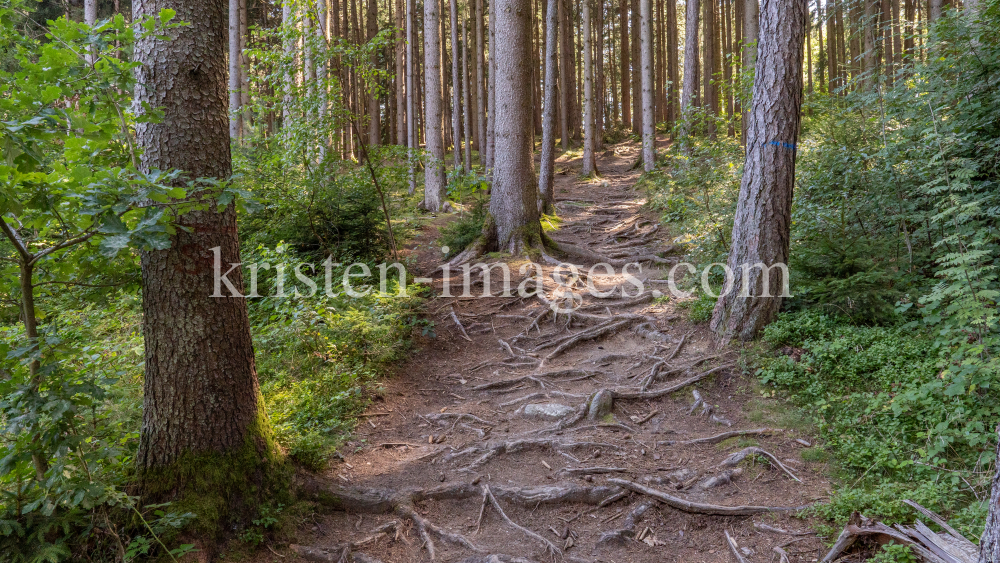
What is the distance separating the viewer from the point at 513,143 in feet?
32.0

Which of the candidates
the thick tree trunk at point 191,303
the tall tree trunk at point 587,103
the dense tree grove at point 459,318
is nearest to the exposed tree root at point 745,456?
the dense tree grove at point 459,318

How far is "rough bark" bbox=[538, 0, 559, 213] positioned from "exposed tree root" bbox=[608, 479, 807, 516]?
9043 millimetres

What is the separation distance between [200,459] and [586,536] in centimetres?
270

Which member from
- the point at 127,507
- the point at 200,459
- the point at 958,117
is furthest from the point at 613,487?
the point at 958,117

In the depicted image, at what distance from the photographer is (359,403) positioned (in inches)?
234

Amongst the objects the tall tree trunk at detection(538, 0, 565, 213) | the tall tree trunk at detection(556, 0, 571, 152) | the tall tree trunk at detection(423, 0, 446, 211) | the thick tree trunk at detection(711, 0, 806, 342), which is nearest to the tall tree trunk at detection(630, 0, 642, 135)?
the tall tree trunk at detection(556, 0, 571, 152)

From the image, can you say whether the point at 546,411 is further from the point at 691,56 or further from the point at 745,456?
the point at 691,56

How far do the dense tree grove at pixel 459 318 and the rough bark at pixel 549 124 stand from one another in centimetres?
284

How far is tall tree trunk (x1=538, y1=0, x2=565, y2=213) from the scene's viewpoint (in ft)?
43.4

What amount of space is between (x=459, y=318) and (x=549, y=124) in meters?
7.03

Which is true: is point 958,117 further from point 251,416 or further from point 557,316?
point 251,416

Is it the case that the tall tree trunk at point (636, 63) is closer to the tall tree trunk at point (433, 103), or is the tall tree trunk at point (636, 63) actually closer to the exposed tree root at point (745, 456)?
the tall tree trunk at point (433, 103)

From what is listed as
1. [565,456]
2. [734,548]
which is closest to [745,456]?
[734,548]

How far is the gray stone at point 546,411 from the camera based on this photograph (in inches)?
225
